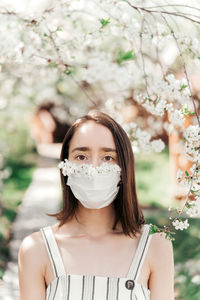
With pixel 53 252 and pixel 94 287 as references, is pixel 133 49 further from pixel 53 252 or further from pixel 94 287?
pixel 94 287

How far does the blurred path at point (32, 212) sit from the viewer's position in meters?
4.94

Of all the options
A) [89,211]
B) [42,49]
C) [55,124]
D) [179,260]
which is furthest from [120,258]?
[55,124]

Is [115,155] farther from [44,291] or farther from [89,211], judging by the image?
[44,291]

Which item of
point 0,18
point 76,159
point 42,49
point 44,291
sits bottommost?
point 44,291

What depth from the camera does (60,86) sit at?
12602mm

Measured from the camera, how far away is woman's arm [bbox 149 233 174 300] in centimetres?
181

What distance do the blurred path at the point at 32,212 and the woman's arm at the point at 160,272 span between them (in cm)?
286

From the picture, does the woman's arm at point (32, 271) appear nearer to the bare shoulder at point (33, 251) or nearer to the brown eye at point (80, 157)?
the bare shoulder at point (33, 251)

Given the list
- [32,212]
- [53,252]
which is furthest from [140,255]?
[32,212]

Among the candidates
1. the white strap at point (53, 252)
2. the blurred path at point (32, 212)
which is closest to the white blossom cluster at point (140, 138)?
the white strap at point (53, 252)

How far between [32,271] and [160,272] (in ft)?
1.66

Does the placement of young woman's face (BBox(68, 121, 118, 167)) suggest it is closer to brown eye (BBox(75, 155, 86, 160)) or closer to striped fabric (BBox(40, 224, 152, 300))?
brown eye (BBox(75, 155, 86, 160))

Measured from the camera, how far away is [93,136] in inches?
73.1

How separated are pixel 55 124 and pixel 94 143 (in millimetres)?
21783
